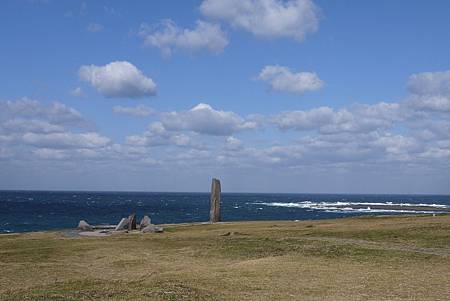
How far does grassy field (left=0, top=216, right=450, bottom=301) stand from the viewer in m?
18.1

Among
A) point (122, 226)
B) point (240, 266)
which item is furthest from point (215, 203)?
point (240, 266)

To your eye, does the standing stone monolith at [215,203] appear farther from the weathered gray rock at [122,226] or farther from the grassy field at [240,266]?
the grassy field at [240,266]

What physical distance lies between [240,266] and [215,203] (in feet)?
113

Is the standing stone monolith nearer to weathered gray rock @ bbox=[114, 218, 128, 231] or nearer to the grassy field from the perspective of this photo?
weathered gray rock @ bbox=[114, 218, 128, 231]

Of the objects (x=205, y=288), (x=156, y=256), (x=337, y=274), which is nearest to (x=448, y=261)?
(x=337, y=274)

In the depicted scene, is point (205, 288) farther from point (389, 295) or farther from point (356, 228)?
point (356, 228)

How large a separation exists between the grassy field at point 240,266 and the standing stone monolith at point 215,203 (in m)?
18.4

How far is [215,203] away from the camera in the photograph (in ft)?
192

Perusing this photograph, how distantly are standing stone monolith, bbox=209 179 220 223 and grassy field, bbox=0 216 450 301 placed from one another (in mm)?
18399

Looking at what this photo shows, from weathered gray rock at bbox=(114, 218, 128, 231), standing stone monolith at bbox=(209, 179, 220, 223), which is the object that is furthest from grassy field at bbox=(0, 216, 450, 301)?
standing stone monolith at bbox=(209, 179, 220, 223)

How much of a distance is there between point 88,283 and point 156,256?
9.50 meters

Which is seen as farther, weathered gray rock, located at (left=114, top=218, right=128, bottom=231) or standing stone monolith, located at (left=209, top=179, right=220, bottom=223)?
standing stone monolith, located at (left=209, top=179, right=220, bottom=223)

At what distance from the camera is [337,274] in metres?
21.9

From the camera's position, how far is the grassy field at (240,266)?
59.4 ft
